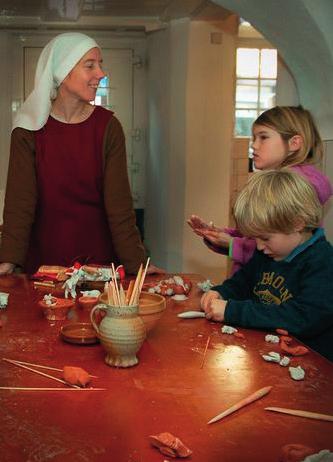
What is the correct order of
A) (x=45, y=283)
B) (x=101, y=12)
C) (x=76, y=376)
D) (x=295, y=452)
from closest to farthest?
1. (x=295, y=452)
2. (x=76, y=376)
3. (x=45, y=283)
4. (x=101, y=12)

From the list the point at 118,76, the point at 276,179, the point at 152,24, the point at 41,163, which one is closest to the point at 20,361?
the point at 276,179

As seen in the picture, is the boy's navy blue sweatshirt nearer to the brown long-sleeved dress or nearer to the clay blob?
the clay blob

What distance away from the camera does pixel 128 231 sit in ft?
7.68

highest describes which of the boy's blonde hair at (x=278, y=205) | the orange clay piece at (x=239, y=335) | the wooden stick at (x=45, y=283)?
the boy's blonde hair at (x=278, y=205)

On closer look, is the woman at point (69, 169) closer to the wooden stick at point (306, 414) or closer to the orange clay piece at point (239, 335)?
the orange clay piece at point (239, 335)

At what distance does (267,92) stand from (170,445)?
5264 millimetres

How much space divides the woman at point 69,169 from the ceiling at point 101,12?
2145mm

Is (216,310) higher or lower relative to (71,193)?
lower

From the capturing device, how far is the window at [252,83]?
221 inches

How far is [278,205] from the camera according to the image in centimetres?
147

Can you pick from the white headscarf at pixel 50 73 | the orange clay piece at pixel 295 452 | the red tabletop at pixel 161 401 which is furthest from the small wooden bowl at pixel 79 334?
the white headscarf at pixel 50 73

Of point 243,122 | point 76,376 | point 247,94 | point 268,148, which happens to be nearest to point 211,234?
point 268,148

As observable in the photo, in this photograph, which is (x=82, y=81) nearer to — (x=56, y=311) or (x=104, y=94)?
(x=56, y=311)

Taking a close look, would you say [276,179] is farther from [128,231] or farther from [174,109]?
[174,109]
